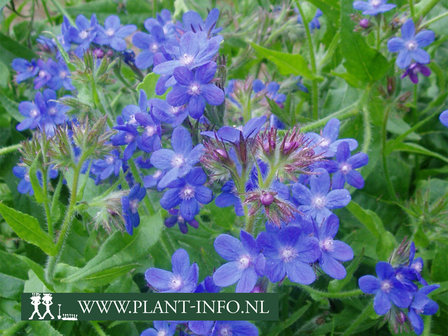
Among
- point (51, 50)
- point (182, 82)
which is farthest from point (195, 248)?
point (51, 50)

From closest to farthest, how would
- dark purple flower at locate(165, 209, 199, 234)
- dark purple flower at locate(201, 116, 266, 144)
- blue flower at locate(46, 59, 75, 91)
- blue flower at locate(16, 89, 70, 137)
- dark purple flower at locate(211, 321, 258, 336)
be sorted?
dark purple flower at locate(201, 116, 266, 144), dark purple flower at locate(211, 321, 258, 336), dark purple flower at locate(165, 209, 199, 234), blue flower at locate(16, 89, 70, 137), blue flower at locate(46, 59, 75, 91)

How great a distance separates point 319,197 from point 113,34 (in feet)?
3.65

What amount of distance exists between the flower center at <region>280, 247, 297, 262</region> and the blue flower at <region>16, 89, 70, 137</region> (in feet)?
3.52

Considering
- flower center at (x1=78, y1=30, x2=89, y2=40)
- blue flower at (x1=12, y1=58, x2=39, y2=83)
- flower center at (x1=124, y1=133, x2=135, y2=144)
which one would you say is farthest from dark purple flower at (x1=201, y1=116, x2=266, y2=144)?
blue flower at (x1=12, y1=58, x2=39, y2=83)

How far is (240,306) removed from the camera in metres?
1.33

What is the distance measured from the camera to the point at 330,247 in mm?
1314

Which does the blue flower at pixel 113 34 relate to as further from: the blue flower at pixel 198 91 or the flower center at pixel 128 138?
the blue flower at pixel 198 91

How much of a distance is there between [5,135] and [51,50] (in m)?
0.48

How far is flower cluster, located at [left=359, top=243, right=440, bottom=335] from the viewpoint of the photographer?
1419 mm

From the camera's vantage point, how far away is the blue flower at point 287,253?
1196mm

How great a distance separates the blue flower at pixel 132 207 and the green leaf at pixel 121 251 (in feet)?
0.30

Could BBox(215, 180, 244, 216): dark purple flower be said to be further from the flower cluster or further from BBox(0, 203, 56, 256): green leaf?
BBox(0, 203, 56, 256): green leaf

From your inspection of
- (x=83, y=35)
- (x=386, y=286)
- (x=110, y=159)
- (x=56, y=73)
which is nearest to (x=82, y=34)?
(x=83, y=35)

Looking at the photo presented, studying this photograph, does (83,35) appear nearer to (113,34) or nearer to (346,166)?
(113,34)
